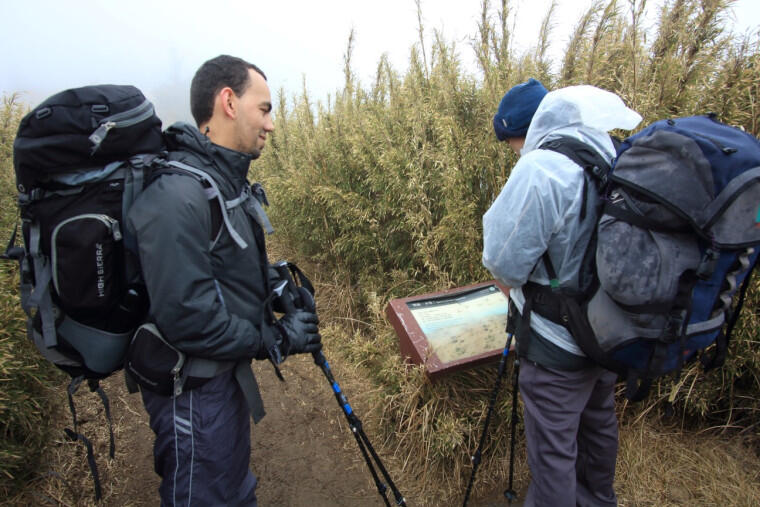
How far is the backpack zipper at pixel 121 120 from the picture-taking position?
127 cm

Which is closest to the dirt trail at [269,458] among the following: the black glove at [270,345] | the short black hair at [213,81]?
the black glove at [270,345]

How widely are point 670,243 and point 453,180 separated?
→ 1905 mm

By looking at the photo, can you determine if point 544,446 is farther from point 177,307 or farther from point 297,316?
point 177,307

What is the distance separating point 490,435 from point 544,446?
0.92 m

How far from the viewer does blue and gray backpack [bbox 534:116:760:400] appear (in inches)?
48.9

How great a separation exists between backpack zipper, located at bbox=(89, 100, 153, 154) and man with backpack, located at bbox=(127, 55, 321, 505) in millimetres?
163

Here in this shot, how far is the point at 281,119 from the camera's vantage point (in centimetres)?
664

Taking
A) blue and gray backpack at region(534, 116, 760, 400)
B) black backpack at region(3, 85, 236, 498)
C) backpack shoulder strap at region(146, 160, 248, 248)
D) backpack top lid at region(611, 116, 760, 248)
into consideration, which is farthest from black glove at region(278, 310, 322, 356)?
backpack top lid at region(611, 116, 760, 248)

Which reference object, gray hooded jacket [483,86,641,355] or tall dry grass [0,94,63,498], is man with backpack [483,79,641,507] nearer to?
gray hooded jacket [483,86,641,355]

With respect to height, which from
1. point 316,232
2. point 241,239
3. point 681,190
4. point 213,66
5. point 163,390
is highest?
point 213,66

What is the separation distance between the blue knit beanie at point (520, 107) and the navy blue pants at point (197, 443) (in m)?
1.74

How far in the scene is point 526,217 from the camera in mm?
1587

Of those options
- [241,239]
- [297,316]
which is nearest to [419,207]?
[297,316]

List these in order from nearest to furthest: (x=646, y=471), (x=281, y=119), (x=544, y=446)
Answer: (x=544, y=446) → (x=646, y=471) → (x=281, y=119)
